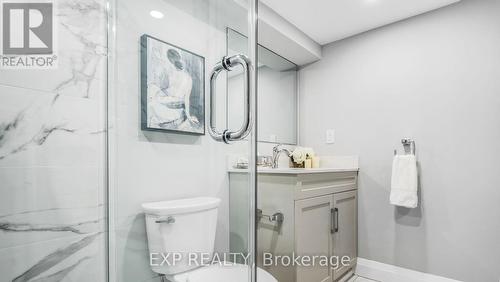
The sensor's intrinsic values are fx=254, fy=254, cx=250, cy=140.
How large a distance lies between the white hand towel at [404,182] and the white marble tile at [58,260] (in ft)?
6.34

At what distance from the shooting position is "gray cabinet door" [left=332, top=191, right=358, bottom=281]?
1.92 meters

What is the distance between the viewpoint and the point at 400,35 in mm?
2096

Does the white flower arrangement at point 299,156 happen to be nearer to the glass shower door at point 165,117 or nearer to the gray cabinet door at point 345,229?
the gray cabinet door at point 345,229

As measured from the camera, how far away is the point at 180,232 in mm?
A: 1061

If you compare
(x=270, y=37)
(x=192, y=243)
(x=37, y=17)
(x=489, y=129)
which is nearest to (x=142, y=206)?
(x=192, y=243)

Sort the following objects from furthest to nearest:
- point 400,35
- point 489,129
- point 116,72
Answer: point 400,35
point 489,129
point 116,72

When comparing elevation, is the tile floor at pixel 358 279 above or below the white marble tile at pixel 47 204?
below

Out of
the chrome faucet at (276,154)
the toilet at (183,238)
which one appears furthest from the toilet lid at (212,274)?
the chrome faucet at (276,154)

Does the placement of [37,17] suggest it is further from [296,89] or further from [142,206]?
[296,89]

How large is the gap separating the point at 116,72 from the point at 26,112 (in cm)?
36

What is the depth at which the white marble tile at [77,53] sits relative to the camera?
1000 mm

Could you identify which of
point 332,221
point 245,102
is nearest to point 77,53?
point 245,102

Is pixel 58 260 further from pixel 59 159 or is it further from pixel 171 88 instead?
pixel 171 88

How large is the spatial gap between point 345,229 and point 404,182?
0.58 metres
